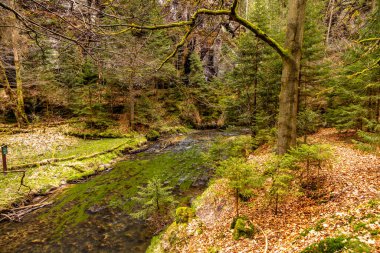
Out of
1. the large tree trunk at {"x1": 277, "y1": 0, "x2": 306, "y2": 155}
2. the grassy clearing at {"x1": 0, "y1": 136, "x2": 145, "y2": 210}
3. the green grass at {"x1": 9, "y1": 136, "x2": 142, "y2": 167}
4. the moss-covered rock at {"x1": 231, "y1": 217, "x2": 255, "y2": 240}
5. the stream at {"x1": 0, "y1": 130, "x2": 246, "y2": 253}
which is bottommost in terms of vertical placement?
the stream at {"x1": 0, "y1": 130, "x2": 246, "y2": 253}

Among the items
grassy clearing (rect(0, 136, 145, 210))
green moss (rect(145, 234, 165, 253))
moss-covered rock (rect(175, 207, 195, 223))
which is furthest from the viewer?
grassy clearing (rect(0, 136, 145, 210))

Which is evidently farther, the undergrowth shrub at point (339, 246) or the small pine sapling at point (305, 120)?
the small pine sapling at point (305, 120)

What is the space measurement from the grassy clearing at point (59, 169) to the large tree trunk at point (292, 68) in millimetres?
9120

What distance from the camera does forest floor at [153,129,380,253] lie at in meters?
3.94

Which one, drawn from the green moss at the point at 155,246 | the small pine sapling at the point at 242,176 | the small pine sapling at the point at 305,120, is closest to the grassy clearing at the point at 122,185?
the green moss at the point at 155,246

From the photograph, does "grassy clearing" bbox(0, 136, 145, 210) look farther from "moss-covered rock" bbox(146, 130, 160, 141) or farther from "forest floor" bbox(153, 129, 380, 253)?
"forest floor" bbox(153, 129, 380, 253)

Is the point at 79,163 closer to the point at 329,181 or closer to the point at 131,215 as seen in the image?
the point at 131,215

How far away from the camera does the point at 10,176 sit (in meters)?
10.8

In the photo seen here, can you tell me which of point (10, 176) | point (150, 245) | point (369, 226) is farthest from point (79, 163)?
point (369, 226)

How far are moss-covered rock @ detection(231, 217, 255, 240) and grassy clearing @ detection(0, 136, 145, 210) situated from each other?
7.15 meters

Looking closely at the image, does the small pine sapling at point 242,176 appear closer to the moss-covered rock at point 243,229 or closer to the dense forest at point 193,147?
the dense forest at point 193,147

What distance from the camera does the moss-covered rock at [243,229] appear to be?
210 inches

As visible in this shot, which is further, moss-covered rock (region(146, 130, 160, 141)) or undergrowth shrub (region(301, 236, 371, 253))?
moss-covered rock (region(146, 130, 160, 141))

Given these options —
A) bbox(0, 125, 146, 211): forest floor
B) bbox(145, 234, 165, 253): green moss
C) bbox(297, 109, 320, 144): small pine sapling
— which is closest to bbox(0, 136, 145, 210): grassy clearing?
Answer: bbox(0, 125, 146, 211): forest floor
